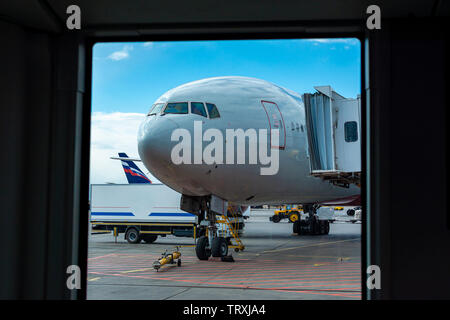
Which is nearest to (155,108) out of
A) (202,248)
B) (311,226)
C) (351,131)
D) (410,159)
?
(202,248)

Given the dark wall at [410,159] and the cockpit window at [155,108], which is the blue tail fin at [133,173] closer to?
the cockpit window at [155,108]

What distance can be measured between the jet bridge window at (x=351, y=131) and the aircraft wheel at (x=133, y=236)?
10.1m

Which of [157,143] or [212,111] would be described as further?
[212,111]

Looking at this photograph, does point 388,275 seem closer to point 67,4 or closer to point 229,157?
point 67,4

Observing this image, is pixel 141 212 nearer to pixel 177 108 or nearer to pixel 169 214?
pixel 169 214

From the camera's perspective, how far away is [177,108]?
30.6 feet

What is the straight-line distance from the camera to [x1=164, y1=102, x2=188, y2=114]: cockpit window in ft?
30.4

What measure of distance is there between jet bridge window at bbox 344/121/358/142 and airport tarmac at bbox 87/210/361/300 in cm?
267

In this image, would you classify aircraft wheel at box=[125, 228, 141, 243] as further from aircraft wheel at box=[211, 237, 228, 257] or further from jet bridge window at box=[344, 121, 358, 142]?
jet bridge window at box=[344, 121, 358, 142]

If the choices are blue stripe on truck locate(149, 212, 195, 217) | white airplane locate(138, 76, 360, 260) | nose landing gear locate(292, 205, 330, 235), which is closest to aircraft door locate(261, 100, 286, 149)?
white airplane locate(138, 76, 360, 260)

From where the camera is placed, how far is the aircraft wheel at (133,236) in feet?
53.8

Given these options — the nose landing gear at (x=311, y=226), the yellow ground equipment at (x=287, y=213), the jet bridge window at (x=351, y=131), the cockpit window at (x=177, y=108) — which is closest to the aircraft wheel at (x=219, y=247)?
the cockpit window at (x=177, y=108)

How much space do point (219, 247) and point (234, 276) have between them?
1.73 m
